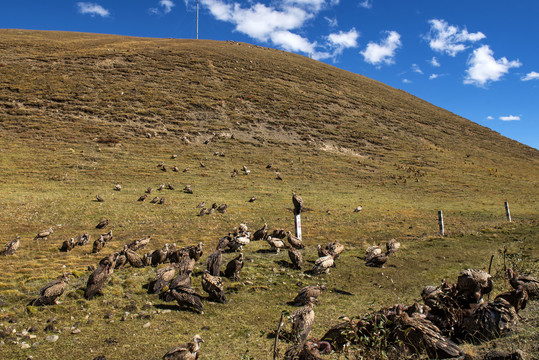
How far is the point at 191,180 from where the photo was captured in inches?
1323

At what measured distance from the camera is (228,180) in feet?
116

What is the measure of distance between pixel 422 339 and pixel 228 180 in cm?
3115

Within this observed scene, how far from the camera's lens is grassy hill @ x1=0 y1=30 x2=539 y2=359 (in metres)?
7.34

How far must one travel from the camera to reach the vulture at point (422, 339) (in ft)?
15.6

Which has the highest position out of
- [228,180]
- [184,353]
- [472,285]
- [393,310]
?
[228,180]

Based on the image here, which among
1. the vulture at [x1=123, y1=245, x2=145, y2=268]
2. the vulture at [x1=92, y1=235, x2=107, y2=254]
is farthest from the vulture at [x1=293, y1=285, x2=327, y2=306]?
the vulture at [x1=92, y1=235, x2=107, y2=254]

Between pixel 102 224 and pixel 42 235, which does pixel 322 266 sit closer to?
pixel 102 224

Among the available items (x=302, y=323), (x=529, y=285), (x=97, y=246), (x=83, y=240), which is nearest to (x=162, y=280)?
(x=302, y=323)

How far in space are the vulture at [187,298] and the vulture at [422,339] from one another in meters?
4.24

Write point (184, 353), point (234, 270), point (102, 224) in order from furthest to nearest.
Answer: point (102, 224) < point (234, 270) < point (184, 353)

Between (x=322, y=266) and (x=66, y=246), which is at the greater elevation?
(x=66, y=246)

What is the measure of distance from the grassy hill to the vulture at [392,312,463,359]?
1.91 ft

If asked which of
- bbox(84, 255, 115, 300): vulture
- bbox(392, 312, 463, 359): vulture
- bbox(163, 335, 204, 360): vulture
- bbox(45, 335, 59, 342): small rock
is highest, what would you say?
bbox(84, 255, 115, 300): vulture

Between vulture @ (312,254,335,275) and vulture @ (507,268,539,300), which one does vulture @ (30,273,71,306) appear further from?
vulture @ (507,268,539,300)
